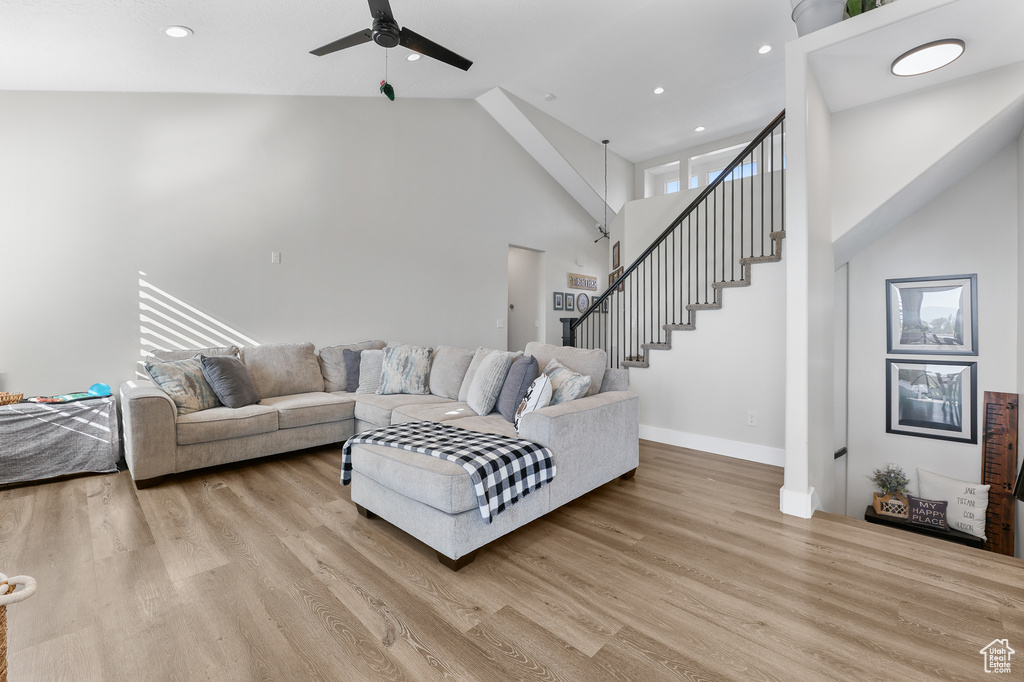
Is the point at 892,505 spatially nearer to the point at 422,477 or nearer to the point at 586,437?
the point at 586,437

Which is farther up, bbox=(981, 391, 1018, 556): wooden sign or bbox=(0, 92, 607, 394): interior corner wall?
bbox=(0, 92, 607, 394): interior corner wall

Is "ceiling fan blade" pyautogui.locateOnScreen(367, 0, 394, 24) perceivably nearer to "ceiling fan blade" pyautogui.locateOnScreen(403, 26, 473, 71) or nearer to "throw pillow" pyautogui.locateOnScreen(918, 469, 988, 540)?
"ceiling fan blade" pyautogui.locateOnScreen(403, 26, 473, 71)

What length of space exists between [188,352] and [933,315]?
617cm

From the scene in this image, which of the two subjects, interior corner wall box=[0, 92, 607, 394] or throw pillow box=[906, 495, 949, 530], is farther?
throw pillow box=[906, 495, 949, 530]

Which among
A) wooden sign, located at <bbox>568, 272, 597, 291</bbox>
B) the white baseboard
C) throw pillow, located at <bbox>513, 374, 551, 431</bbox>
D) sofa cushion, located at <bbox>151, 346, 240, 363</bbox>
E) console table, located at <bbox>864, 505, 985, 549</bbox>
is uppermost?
wooden sign, located at <bbox>568, 272, 597, 291</bbox>

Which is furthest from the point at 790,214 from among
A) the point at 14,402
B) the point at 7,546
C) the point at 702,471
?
the point at 14,402

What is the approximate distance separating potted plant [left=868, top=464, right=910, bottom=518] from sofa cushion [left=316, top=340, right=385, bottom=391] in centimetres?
469

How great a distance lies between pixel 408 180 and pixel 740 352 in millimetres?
3944

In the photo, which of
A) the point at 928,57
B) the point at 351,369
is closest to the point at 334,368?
the point at 351,369

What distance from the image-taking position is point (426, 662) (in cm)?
145

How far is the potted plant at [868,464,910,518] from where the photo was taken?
3.75m

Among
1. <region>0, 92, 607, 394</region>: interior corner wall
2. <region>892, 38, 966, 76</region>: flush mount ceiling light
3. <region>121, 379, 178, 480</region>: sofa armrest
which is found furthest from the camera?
<region>0, 92, 607, 394</region>: interior corner wall

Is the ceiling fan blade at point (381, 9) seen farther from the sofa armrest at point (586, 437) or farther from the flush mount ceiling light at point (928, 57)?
the flush mount ceiling light at point (928, 57)

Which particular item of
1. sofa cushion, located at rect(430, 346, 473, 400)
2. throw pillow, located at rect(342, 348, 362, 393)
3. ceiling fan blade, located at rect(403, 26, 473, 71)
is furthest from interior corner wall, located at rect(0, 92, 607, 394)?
ceiling fan blade, located at rect(403, 26, 473, 71)
